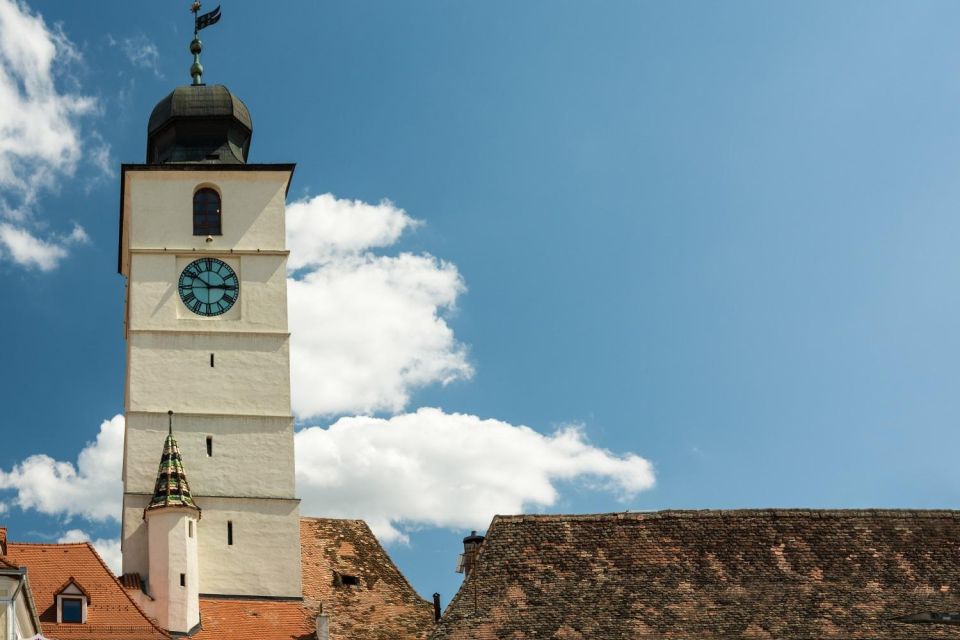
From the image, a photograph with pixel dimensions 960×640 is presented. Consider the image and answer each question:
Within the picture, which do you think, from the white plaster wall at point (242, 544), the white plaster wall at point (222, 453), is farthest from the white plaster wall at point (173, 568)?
the white plaster wall at point (222, 453)

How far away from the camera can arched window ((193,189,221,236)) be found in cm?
4769

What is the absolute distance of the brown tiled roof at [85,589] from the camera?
39469mm

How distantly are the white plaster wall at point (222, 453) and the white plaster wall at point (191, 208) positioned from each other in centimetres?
498

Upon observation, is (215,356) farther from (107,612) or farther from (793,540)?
(793,540)

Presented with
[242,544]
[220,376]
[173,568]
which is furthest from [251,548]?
[220,376]

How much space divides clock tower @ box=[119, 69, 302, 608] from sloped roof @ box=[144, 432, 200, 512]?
40 centimetres

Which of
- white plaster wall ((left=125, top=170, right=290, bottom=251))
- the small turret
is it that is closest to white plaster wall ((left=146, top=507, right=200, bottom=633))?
the small turret

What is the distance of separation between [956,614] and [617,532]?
7.11m

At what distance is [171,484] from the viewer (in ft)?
142

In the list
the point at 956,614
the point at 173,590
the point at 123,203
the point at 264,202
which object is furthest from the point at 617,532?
the point at 123,203

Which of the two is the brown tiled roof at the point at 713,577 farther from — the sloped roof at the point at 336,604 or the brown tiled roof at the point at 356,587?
the sloped roof at the point at 336,604

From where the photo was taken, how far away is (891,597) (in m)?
35.6

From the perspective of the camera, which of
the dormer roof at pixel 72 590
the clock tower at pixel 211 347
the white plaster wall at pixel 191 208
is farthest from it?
the white plaster wall at pixel 191 208

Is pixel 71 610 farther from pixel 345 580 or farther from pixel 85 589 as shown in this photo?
pixel 345 580
